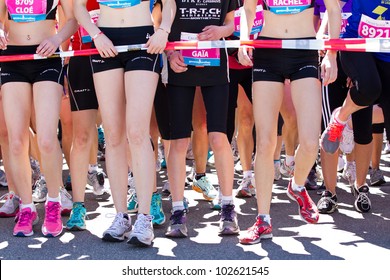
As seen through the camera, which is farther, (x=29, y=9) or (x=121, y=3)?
(x=29, y=9)

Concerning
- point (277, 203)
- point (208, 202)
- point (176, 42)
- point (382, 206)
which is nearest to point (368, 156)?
point (382, 206)

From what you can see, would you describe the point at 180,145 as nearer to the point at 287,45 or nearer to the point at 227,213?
the point at 227,213

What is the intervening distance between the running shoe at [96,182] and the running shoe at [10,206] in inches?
38.2

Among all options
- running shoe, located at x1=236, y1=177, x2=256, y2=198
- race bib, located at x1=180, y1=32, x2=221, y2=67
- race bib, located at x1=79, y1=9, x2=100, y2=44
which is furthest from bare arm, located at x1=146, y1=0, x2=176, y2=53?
running shoe, located at x1=236, y1=177, x2=256, y2=198

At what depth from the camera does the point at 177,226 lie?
244 inches

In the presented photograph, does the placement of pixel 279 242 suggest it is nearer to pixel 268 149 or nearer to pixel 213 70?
pixel 268 149

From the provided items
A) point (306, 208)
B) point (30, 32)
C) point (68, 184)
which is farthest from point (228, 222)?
point (68, 184)

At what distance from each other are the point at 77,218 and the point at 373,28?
2717 mm

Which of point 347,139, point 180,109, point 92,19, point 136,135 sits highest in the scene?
point 92,19

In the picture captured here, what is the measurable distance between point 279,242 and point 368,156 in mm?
1672

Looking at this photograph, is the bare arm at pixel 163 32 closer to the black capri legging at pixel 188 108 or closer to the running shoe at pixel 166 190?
the black capri legging at pixel 188 108

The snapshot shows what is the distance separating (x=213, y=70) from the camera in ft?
20.3

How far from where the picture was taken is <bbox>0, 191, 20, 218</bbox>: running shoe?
23.1ft

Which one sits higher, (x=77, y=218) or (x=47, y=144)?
(x=47, y=144)
